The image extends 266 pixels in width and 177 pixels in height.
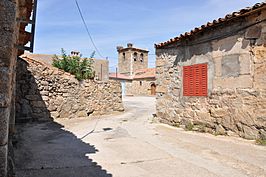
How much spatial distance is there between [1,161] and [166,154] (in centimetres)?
339

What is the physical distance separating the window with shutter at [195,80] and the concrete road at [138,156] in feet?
4.77

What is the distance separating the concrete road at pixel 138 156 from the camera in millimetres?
3752

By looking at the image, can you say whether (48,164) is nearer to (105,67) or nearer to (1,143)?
(1,143)

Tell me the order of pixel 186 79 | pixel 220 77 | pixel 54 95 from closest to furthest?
1. pixel 220 77
2. pixel 186 79
3. pixel 54 95

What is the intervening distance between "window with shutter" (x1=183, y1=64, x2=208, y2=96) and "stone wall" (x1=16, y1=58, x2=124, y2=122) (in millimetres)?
5171

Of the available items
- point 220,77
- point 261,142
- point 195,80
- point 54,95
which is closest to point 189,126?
point 195,80

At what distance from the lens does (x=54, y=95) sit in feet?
34.3

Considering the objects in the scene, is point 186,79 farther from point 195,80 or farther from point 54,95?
point 54,95

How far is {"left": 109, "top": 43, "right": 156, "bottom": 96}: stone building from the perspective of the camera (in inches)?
1404

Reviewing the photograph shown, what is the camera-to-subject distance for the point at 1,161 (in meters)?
2.01

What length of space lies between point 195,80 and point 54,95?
591cm

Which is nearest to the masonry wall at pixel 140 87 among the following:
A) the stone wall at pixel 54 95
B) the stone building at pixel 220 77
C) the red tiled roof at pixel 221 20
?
the stone wall at pixel 54 95

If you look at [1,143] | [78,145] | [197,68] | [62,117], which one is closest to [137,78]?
[62,117]

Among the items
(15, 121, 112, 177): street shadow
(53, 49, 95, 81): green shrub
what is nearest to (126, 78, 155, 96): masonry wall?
(53, 49, 95, 81): green shrub
